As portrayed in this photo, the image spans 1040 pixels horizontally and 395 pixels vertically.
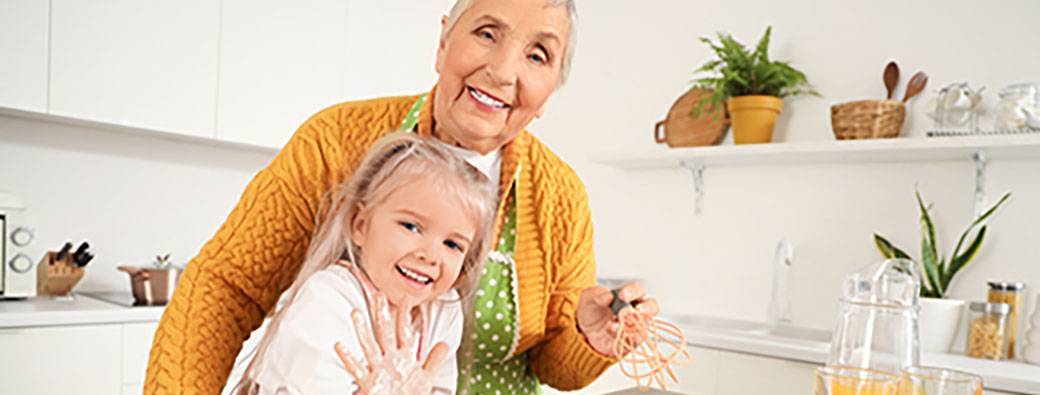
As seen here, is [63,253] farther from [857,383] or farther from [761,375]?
[857,383]

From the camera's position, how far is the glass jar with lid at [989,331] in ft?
7.50

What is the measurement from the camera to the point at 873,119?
2.55 m

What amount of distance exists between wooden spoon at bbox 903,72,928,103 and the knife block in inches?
108

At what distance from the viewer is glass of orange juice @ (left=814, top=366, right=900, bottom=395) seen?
730 millimetres

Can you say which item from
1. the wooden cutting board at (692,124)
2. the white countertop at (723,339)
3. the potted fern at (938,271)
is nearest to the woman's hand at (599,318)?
the white countertop at (723,339)

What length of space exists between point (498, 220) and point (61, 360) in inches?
68.5

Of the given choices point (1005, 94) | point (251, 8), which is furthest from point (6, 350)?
point (1005, 94)

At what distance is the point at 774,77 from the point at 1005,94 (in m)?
0.75

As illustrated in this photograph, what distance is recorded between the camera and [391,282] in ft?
2.73

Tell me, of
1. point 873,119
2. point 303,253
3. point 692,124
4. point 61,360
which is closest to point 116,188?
point 61,360

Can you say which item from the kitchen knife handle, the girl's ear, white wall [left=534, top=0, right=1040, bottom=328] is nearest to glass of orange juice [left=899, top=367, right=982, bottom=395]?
the girl's ear

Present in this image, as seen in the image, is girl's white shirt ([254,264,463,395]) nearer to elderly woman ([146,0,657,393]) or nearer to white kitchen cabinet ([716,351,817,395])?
elderly woman ([146,0,657,393])

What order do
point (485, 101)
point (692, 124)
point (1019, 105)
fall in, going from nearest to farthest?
point (485, 101) < point (1019, 105) < point (692, 124)

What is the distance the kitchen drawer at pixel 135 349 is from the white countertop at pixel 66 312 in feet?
0.08
